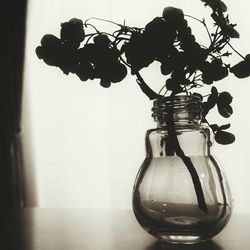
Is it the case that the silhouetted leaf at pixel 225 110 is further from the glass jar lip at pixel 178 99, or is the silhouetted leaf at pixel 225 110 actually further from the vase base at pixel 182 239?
the vase base at pixel 182 239

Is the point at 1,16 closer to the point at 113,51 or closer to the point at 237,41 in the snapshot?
the point at 237,41

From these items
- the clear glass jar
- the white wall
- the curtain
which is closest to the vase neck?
the clear glass jar

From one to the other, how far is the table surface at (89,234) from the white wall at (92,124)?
2.64 ft

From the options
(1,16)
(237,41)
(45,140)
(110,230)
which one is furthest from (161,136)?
(1,16)

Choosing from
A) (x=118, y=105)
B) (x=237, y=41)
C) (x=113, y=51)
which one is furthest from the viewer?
(x=118, y=105)

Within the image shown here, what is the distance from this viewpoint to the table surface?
0.70 m

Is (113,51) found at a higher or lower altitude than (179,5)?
lower

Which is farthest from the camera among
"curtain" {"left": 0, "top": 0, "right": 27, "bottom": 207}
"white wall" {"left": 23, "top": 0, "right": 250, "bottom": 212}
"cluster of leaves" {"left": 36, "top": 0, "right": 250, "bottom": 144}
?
"curtain" {"left": 0, "top": 0, "right": 27, "bottom": 207}

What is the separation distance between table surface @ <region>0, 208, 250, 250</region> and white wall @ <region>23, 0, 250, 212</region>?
2.64ft

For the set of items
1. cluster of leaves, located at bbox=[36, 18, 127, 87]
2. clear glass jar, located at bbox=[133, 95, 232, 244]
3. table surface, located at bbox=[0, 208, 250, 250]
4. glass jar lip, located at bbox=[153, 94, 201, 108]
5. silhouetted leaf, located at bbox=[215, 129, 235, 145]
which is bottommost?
table surface, located at bbox=[0, 208, 250, 250]

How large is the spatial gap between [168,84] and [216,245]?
305mm

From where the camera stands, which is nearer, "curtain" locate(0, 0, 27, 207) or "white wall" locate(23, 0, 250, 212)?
"white wall" locate(23, 0, 250, 212)

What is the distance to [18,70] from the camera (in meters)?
2.51

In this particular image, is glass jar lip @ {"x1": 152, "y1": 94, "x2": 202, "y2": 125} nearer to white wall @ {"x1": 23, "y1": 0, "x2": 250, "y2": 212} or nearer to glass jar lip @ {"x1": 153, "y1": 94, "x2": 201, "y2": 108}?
glass jar lip @ {"x1": 153, "y1": 94, "x2": 201, "y2": 108}
